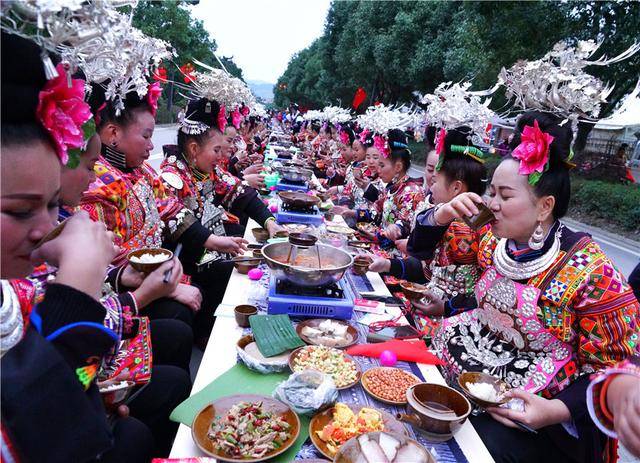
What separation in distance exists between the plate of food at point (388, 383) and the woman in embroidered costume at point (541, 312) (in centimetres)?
42

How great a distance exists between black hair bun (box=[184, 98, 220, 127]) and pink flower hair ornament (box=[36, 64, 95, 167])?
116 inches

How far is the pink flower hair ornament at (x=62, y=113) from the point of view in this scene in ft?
3.58

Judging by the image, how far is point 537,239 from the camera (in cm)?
216

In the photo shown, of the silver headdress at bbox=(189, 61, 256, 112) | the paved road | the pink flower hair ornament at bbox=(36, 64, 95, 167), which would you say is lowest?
the paved road

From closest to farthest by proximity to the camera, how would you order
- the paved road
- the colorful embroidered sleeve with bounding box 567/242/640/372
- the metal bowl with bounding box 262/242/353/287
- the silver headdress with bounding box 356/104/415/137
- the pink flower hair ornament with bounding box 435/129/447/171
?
the colorful embroidered sleeve with bounding box 567/242/640/372 < the metal bowl with bounding box 262/242/353/287 < the pink flower hair ornament with bounding box 435/129/447/171 < the silver headdress with bounding box 356/104/415/137 < the paved road

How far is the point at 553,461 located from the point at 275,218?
3397 millimetres

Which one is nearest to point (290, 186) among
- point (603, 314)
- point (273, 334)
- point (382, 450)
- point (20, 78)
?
point (273, 334)

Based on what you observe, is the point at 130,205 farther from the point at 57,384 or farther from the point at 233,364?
the point at 57,384

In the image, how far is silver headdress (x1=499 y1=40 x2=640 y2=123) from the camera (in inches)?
82.5

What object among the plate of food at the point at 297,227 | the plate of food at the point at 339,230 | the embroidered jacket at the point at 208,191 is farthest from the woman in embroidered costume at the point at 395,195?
the embroidered jacket at the point at 208,191

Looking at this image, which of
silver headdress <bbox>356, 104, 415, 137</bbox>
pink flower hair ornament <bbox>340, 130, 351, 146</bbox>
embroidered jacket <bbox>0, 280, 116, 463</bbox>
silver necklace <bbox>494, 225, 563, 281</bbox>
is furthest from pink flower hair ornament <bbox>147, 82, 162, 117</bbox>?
pink flower hair ornament <bbox>340, 130, 351, 146</bbox>

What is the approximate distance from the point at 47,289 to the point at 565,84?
8.22 ft

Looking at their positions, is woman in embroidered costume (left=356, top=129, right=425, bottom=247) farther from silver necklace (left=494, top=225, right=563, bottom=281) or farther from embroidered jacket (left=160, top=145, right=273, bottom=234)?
silver necklace (left=494, top=225, right=563, bottom=281)

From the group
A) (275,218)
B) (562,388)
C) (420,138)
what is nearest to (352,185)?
(420,138)
